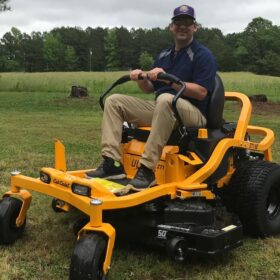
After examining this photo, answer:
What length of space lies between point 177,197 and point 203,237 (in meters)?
0.47

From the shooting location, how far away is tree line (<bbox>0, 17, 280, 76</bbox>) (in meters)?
72.2

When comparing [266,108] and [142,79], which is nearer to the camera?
[142,79]

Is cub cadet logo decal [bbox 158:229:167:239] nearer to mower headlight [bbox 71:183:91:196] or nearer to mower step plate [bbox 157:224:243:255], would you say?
mower step plate [bbox 157:224:243:255]

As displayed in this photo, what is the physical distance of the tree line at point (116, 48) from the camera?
237ft

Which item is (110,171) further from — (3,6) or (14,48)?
(14,48)

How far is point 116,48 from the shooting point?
90.1 m

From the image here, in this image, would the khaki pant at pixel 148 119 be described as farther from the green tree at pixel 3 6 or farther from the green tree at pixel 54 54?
the green tree at pixel 54 54

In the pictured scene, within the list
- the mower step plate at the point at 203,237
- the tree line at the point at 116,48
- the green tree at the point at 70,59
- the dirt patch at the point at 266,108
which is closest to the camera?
the mower step plate at the point at 203,237

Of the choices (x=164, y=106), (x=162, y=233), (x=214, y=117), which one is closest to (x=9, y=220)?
(x=162, y=233)

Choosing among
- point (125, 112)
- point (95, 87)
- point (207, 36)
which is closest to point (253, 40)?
point (207, 36)

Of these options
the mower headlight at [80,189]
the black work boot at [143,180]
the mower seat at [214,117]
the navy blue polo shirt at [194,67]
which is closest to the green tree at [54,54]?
the navy blue polo shirt at [194,67]

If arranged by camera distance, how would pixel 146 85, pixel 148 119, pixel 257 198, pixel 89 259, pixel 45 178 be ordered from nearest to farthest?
pixel 89 259 < pixel 45 178 < pixel 257 198 < pixel 148 119 < pixel 146 85

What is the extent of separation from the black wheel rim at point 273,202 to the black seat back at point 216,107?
0.77 metres

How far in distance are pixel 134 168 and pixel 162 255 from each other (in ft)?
2.73
